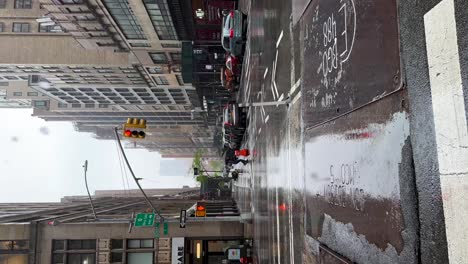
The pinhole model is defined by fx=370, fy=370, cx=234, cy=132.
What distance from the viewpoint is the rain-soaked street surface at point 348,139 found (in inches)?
100

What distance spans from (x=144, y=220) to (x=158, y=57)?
1531 inches

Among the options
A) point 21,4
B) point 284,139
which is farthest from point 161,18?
point 21,4

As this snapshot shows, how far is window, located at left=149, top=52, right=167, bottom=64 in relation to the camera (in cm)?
5014

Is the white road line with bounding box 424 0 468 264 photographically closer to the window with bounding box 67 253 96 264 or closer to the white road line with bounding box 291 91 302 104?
the white road line with bounding box 291 91 302 104

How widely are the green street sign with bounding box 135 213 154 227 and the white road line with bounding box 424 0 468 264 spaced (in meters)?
14.9

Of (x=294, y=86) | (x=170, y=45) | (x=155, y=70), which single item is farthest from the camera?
(x=155, y=70)

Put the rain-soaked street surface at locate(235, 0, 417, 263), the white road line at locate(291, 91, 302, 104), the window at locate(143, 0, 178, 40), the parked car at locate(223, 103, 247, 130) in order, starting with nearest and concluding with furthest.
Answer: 1. the rain-soaked street surface at locate(235, 0, 417, 263)
2. the white road line at locate(291, 91, 302, 104)
3. the parked car at locate(223, 103, 247, 130)
4. the window at locate(143, 0, 178, 40)

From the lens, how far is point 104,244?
1744cm

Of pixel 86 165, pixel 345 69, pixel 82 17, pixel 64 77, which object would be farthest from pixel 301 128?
pixel 64 77

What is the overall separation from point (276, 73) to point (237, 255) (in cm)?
1025

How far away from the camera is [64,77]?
66.9 meters

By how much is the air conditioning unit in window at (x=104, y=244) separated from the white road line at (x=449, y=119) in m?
17.6

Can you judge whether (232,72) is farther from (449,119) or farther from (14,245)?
(449,119)

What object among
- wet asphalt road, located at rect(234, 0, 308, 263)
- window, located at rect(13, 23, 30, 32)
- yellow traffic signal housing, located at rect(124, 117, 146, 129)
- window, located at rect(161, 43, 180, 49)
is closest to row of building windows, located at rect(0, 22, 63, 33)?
window, located at rect(13, 23, 30, 32)
